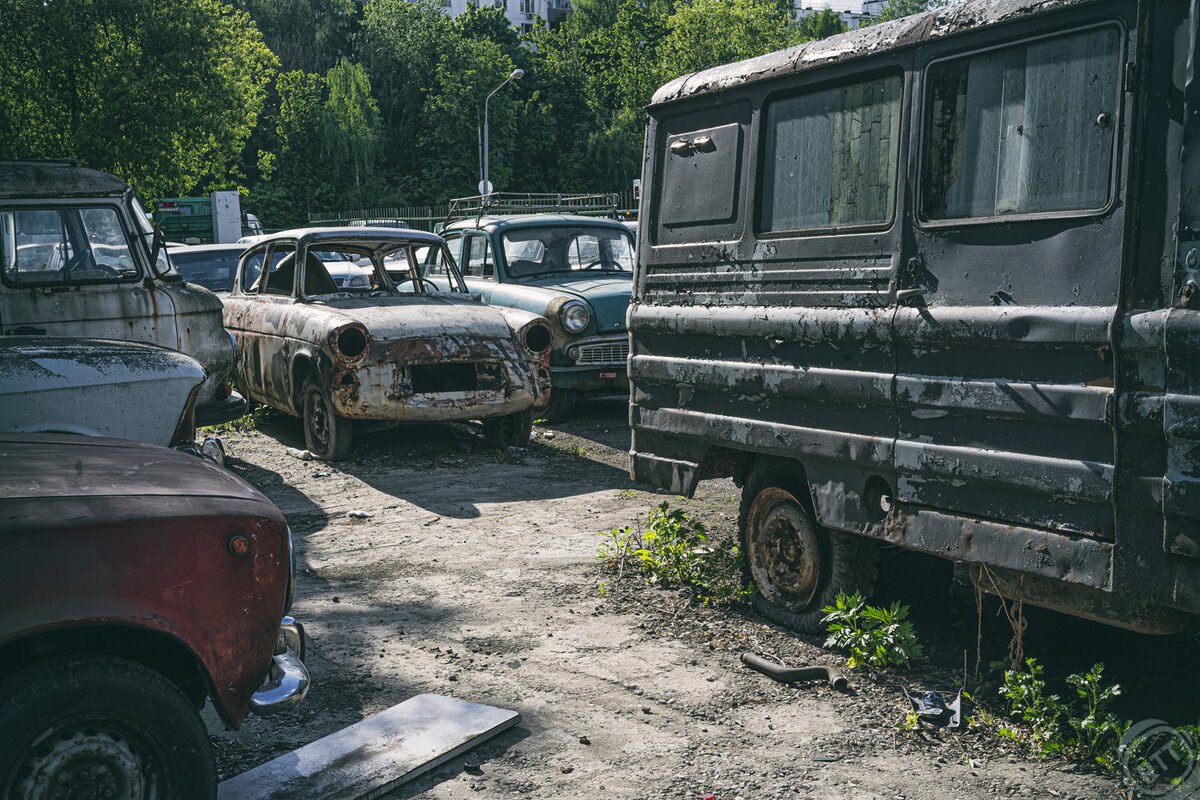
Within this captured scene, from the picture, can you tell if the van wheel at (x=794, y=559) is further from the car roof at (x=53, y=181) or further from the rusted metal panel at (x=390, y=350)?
the car roof at (x=53, y=181)

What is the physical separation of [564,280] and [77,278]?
15.6ft

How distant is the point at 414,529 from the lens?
22.5ft

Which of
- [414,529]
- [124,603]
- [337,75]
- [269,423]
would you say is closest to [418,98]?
[337,75]

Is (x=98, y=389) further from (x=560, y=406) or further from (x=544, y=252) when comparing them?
(x=544, y=252)

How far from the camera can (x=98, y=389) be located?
510cm

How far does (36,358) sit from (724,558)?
3464 mm

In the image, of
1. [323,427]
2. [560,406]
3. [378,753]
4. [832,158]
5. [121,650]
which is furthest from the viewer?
[560,406]

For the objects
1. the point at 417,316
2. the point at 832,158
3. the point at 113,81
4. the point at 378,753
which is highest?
the point at 113,81

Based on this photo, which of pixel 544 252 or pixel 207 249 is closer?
pixel 544 252

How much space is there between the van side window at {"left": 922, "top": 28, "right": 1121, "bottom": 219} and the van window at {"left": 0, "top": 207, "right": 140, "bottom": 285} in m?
5.93

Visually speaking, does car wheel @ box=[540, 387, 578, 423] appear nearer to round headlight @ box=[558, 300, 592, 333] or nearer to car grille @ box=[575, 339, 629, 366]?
car grille @ box=[575, 339, 629, 366]

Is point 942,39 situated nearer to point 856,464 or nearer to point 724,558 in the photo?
point 856,464

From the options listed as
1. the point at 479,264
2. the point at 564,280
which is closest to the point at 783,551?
the point at 564,280

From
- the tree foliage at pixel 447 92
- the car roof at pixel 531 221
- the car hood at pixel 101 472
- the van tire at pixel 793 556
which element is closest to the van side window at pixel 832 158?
the van tire at pixel 793 556
